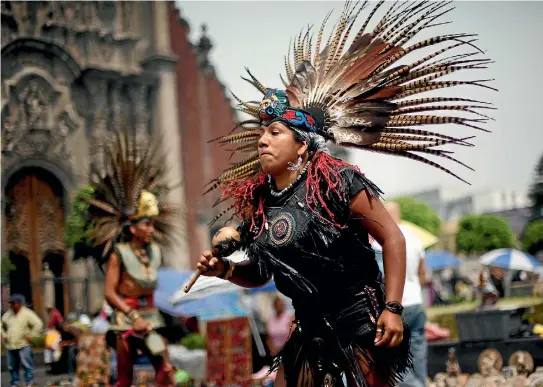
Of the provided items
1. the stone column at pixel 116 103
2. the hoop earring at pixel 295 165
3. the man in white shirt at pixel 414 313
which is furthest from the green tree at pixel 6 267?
the hoop earring at pixel 295 165

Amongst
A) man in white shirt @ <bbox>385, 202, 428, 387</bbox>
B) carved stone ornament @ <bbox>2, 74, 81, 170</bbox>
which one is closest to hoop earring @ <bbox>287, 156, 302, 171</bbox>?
man in white shirt @ <bbox>385, 202, 428, 387</bbox>

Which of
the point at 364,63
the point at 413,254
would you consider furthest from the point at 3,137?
the point at 364,63

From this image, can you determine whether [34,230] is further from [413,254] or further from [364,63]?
[364,63]

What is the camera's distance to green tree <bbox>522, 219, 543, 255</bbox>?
2880 cm

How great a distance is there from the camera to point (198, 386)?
11.3 metres

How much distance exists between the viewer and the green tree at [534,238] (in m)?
28.8

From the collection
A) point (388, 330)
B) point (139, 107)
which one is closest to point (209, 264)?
point (388, 330)

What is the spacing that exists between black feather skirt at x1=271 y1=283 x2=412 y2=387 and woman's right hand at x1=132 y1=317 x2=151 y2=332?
10.9 ft

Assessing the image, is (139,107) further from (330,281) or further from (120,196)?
(330,281)

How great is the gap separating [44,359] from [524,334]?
304 inches

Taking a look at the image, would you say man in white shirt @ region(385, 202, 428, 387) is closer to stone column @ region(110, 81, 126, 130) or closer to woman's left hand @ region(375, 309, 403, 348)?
woman's left hand @ region(375, 309, 403, 348)

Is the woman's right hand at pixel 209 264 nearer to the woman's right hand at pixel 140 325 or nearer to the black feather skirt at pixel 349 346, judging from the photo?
the black feather skirt at pixel 349 346

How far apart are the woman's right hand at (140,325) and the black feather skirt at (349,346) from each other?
3.32 m

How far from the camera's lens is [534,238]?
29.0m
